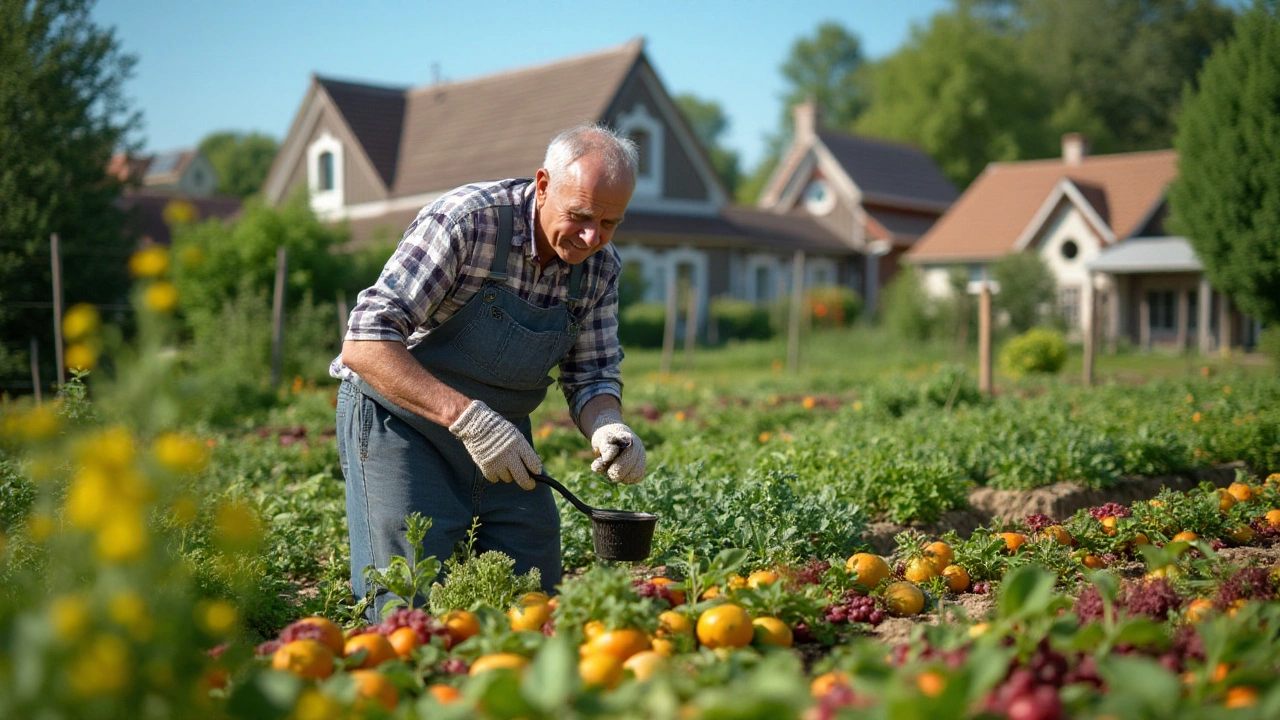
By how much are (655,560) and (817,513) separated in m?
0.62

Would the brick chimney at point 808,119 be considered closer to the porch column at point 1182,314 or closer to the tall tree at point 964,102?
the porch column at point 1182,314

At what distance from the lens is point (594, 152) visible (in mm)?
3340

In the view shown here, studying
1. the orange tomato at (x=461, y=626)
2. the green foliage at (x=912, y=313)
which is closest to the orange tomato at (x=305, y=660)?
the orange tomato at (x=461, y=626)

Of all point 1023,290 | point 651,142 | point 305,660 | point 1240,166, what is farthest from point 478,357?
point 1023,290

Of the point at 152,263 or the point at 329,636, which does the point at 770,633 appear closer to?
the point at 329,636

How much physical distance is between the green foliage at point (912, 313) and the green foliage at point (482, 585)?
21042mm

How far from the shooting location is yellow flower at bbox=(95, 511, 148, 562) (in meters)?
1.24

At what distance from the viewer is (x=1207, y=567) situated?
281 cm

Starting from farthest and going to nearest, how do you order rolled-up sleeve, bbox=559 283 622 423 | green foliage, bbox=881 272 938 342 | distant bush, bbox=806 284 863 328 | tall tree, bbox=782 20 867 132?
tall tree, bbox=782 20 867 132 < distant bush, bbox=806 284 863 328 < green foliage, bbox=881 272 938 342 < rolled-up sleeve, bbox=559 283 622 423

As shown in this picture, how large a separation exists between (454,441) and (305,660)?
154 centimetres

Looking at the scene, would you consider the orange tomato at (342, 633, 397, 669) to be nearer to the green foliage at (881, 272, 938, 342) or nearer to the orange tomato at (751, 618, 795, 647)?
the orange tomato at (751, 618, 795, 647)

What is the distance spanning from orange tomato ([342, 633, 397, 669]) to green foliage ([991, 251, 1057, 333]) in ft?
75.2

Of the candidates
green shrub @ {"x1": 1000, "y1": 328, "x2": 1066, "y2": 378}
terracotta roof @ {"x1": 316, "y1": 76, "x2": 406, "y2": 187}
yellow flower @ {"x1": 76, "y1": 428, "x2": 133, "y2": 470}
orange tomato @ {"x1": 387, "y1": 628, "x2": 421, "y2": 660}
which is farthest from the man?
terracotta roof @ {"x1": 316, "y1": 76, "x2": 406, "y2": 187}

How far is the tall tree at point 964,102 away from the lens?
45.3m
